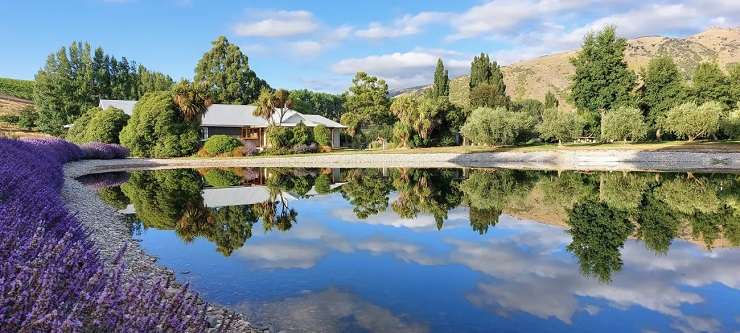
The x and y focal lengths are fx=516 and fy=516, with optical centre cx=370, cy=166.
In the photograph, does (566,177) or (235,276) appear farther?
(566,177)

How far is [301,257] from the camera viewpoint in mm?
10203

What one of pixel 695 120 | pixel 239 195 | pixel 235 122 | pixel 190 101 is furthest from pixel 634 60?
pixel 239 195

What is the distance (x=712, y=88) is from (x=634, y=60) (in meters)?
96.2

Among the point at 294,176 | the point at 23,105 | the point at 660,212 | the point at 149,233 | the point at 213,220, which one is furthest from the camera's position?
the point at 23,105

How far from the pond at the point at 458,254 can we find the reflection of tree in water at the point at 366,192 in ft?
0.70

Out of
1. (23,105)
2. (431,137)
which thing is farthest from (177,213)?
(23,105)

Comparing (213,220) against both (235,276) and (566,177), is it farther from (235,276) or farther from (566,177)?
(566,177)

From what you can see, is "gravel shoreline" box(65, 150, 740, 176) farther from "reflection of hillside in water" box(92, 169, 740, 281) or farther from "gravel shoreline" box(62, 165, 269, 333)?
"gravel shoreline" box(62, 165, 269, 333)

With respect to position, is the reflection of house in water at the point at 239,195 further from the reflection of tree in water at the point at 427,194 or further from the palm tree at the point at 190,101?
the palm tree at the point at 190,101

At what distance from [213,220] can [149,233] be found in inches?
82.1

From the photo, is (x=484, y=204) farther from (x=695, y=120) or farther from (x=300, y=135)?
(x=695, y=120)

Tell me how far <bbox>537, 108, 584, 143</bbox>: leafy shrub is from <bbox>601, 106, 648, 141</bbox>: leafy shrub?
263cm

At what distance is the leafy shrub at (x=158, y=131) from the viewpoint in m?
40.5

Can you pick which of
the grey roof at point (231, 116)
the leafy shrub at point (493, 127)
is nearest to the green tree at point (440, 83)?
the grey roof at point (231, 116)
